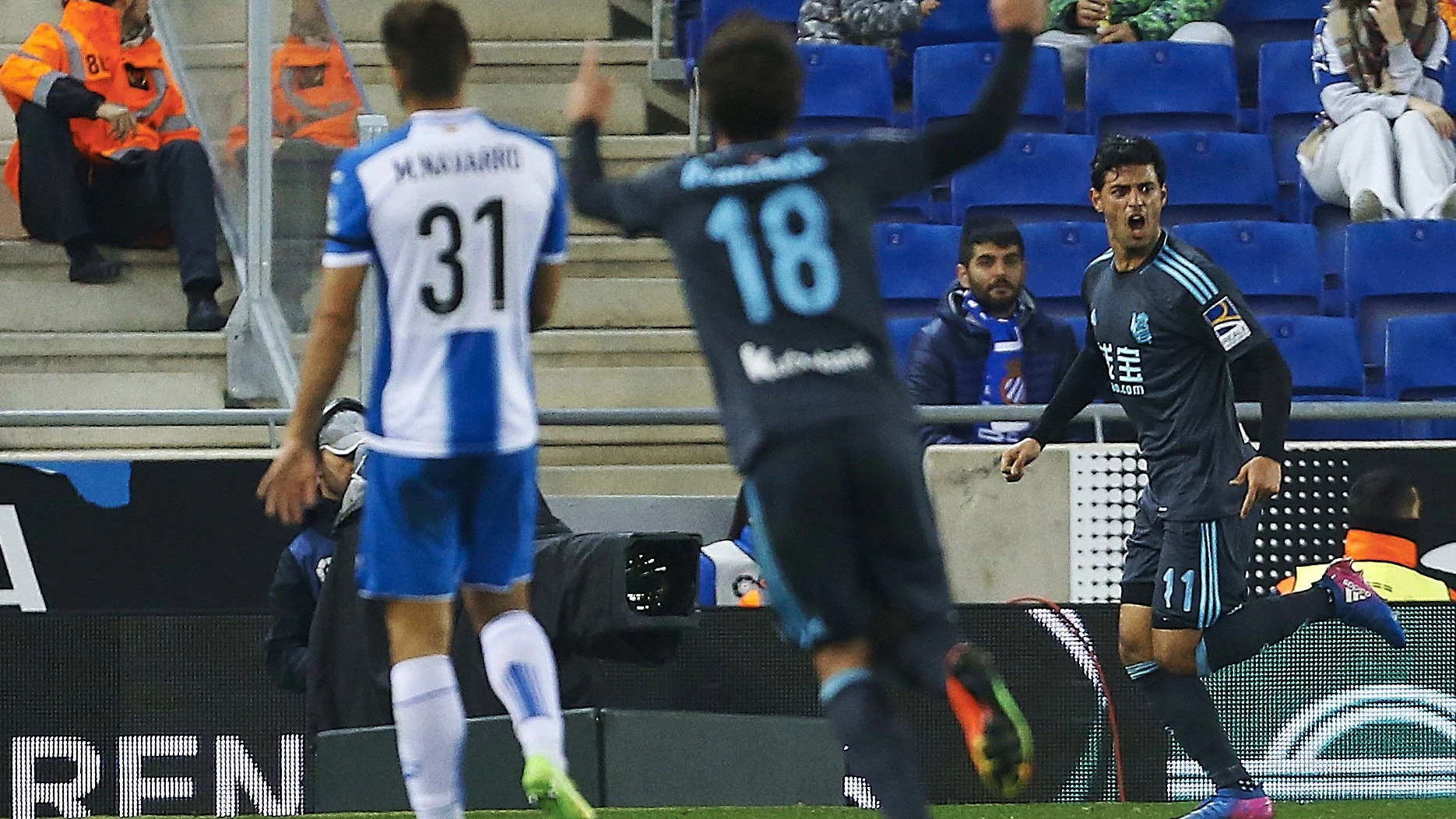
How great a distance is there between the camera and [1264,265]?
11.4m

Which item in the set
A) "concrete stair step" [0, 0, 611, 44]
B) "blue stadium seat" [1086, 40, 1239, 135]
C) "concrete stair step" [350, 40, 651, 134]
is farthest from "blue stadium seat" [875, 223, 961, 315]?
"concrete stair step" [0, 0, 611, 44]

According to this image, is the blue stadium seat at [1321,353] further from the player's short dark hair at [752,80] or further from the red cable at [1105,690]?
the player's short dark hair at [752,80]

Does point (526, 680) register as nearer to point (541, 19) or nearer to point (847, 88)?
point (847, 88)

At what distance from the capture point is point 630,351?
11.6m

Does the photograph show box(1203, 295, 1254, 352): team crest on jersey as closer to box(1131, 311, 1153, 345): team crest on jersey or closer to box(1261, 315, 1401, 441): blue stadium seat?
box(1131, 311, 1153, 345): team crest on jersey

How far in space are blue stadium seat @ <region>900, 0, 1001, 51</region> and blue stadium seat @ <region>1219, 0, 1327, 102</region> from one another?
4.38 ft

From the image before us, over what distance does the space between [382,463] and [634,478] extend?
5844mm

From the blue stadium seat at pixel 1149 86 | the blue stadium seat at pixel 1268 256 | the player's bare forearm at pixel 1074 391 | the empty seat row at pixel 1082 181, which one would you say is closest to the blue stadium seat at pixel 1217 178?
the empty seat row at pixel 1082 181

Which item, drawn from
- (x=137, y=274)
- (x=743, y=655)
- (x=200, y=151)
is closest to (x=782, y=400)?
(x=743, y=655)

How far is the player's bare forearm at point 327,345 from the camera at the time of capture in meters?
5.02

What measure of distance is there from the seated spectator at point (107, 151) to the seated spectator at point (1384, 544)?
496cm

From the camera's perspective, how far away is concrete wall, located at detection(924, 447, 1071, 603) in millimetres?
9195

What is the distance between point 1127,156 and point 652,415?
2.98 metres

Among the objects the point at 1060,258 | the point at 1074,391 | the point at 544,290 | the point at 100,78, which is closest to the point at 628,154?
the point at 1060,258
